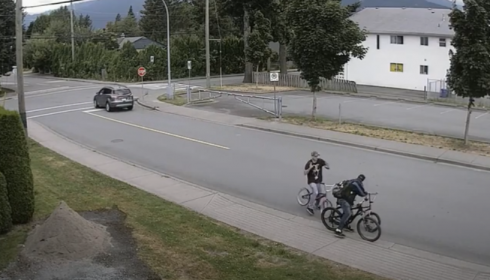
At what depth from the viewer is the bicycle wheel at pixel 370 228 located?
11617 millimetres

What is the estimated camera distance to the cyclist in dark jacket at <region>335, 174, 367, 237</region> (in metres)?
11.7

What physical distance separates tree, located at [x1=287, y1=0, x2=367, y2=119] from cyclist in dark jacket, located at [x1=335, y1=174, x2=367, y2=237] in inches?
621

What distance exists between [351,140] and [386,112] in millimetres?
9618

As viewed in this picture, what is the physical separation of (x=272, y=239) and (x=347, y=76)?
4467 cm

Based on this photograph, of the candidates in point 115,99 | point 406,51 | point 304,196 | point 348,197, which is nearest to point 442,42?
point 406,51

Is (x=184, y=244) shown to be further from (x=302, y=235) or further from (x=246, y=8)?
(x=246, y=8)

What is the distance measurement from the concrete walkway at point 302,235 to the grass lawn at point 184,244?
0.51 meters

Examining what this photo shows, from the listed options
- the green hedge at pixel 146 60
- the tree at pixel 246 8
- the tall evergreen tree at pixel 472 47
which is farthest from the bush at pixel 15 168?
the green hedge at pixel 146 60

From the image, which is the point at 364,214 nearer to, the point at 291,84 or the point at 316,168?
the point at 316,168

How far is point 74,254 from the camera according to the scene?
A: 31.7ft

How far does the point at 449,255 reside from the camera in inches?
432

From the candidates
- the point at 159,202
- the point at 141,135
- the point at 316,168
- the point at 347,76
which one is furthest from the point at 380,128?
the point at 347,76

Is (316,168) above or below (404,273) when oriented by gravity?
above

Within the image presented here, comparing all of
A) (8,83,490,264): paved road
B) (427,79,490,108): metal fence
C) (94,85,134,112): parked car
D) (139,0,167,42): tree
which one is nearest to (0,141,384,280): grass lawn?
(8,83,490,264): paved road
